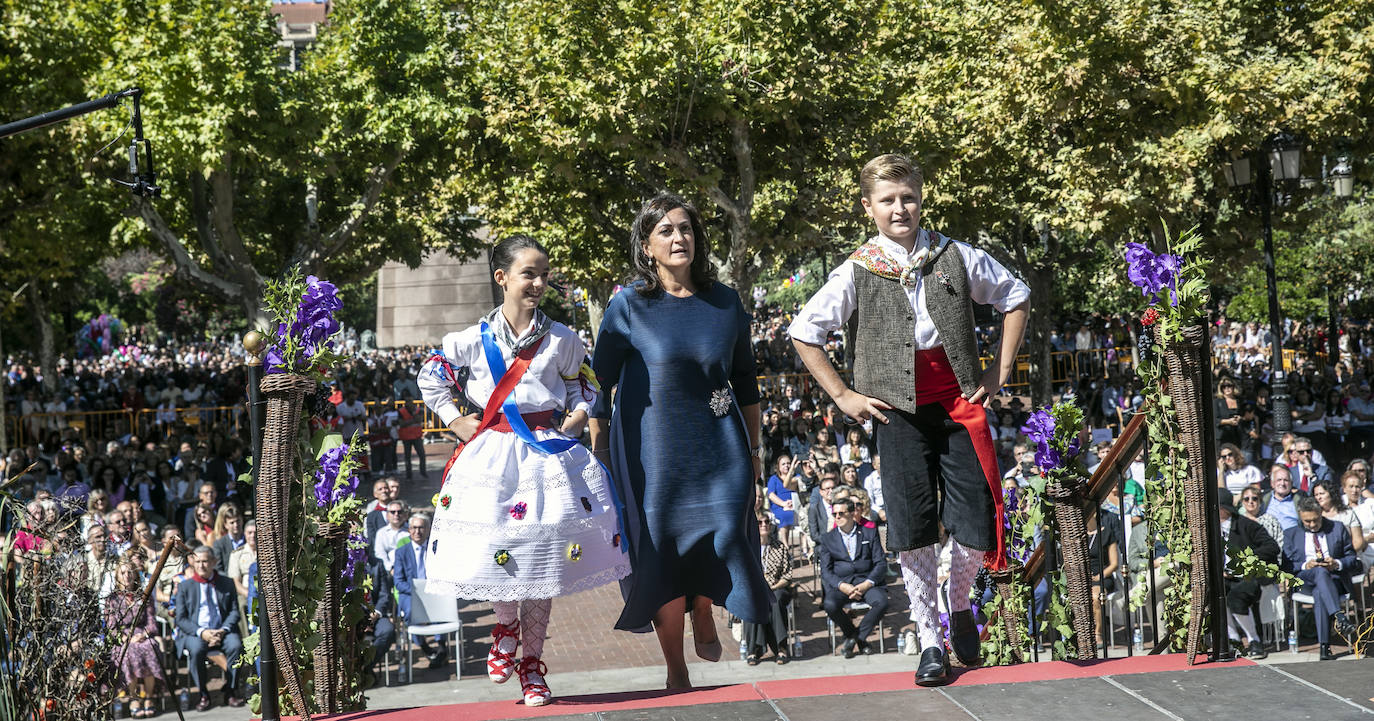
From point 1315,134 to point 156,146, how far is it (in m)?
16.4

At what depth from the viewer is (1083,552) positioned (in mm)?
5344

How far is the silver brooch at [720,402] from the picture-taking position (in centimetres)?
482

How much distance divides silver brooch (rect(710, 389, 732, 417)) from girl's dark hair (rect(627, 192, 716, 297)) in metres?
0.41

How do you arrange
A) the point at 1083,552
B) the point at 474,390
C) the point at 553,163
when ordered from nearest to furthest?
1. the point at 474,390
2. the point at 1083,552
3. the point at 553,163

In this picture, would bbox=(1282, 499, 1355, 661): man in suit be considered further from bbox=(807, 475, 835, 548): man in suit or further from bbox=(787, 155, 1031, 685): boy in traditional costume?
bbox=(787, 155, 1031, 685): boy in traditional costume

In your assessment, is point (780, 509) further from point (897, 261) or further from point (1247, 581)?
point (897, 261)

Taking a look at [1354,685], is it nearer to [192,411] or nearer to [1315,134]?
[1315,134]

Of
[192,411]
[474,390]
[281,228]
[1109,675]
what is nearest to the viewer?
[1109,675]

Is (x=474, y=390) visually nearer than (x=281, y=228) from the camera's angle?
Yes

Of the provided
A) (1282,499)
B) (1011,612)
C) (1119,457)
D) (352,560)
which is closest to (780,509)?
(1282,499)

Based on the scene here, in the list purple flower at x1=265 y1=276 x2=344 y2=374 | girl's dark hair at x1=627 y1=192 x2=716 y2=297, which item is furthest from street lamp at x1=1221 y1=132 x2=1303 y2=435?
purple flower at x1=265 y1=276 x2=344 y2=374

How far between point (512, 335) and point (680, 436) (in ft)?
2.44

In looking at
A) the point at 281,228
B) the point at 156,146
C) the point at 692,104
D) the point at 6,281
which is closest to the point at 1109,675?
the point at 692,104

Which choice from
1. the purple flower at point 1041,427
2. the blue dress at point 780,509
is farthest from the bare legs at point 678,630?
the blue dress at point 780,509
